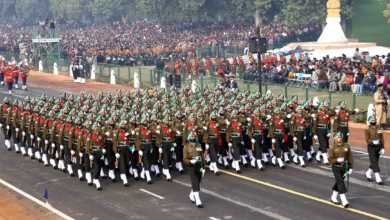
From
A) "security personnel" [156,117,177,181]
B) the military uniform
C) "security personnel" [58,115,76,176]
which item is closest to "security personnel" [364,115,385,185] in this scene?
"security personnel" [156,117,177,181]

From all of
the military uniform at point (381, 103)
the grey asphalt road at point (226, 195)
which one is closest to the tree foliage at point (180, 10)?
the military uniform at point (381, 103)

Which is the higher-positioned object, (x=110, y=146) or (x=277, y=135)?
(x=277, y=135)

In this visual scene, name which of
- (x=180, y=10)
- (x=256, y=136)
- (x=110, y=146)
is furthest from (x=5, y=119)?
(x=180, y=10)

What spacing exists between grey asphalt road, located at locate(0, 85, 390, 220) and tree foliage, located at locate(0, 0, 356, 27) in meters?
44.6

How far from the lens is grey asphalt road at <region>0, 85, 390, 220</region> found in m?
20.3

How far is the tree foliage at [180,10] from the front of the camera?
229 feet

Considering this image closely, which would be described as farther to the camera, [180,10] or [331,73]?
[180,10]

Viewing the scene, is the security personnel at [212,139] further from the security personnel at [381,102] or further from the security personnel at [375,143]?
the security personnel at [381,102]

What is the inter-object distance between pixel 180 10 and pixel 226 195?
2547 inches

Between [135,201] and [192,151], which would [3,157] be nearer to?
[135,201]

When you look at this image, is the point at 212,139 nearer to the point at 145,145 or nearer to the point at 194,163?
the point at 145,145

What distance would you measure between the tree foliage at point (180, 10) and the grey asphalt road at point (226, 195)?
44596mm

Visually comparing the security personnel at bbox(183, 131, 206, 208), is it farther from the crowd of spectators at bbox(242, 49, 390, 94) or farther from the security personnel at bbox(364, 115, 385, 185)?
the crowd of spectators at bbox(242, 49, 390, 94)

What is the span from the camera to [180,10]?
281ft
